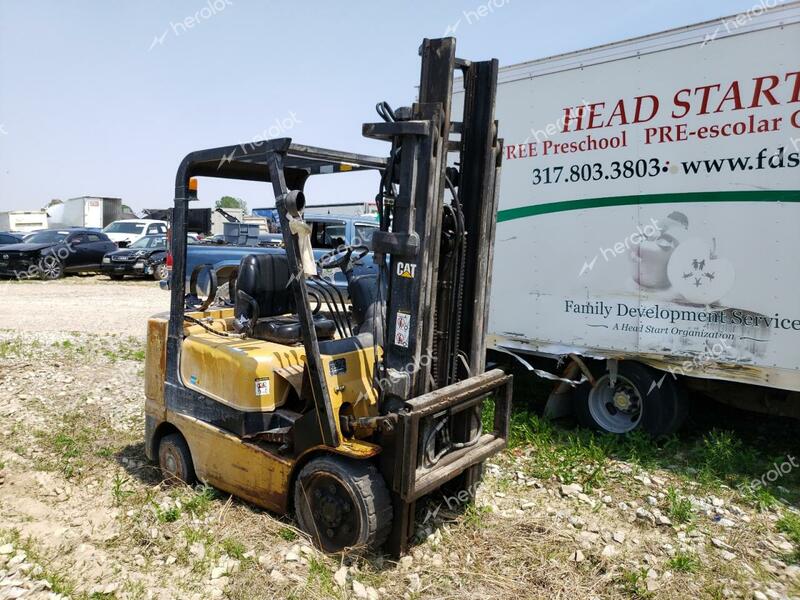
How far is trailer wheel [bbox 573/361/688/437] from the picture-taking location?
215 inches

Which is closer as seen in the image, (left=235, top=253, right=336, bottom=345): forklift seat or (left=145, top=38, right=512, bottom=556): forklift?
(left=145, top=38, right=512, bottom=556): forklift

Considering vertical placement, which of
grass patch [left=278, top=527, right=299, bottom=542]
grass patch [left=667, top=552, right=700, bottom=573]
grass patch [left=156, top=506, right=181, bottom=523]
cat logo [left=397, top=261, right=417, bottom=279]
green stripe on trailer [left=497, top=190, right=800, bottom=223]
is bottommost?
grass patch [left=156, top=506, right=181, bottom=523]

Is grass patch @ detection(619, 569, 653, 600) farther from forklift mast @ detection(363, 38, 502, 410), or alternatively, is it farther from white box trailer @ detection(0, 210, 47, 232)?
white box trailer @ detection(0, 210, 47, 232)

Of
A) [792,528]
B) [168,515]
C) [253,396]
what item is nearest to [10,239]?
[168,515]

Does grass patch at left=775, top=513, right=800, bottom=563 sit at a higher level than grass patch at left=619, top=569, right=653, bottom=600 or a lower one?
higher

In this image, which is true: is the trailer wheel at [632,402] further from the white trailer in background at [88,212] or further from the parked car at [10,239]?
the white trailer in background at [88,212]

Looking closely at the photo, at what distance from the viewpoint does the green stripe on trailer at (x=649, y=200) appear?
4.73 metres

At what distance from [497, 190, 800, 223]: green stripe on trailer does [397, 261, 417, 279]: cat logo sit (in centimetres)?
281

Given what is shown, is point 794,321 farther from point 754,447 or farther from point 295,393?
point 295,393

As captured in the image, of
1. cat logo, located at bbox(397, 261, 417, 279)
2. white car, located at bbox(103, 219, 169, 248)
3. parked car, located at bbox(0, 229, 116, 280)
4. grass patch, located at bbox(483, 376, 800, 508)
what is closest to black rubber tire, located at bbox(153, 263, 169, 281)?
parked car, located at bbox(0, 229, 116, 280)

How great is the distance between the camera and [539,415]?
21.2 feet

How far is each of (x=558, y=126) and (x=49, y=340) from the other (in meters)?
7.53

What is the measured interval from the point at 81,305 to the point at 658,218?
39.6ft

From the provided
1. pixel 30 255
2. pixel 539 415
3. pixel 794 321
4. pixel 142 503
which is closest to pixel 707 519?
pixel 794 321
